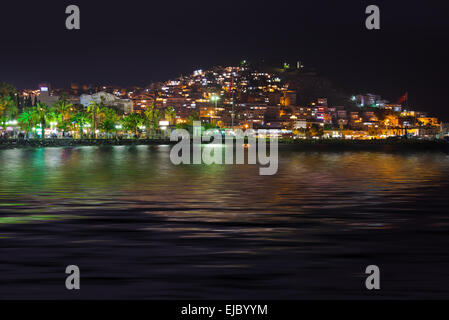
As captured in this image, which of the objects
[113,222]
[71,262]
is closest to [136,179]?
[113,222]

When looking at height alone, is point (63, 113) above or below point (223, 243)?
above

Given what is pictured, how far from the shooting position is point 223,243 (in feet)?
49.6

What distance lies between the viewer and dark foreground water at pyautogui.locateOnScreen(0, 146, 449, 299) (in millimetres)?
10781

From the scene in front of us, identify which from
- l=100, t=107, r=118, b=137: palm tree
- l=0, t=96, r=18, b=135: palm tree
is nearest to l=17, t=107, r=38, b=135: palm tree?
l=0, t=96, r=18, b=135: palm tree

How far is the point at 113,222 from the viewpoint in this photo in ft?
62.3

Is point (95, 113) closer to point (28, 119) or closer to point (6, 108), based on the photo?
point (28, 119)

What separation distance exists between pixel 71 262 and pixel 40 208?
10313 mm

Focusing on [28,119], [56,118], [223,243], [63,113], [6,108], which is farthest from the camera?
[63,113]

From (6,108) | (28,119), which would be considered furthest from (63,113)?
(6,108)

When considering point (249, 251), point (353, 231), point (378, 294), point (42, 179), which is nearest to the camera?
point (378, 294)

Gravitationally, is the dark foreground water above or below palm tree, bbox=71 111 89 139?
below

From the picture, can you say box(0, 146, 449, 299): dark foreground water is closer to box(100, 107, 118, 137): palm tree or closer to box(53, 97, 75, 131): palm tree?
box(53, 97, 75, 131): palm tree

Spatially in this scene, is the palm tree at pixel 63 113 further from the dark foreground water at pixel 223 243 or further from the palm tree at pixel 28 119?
the dark foreground water at pixel 223 243
